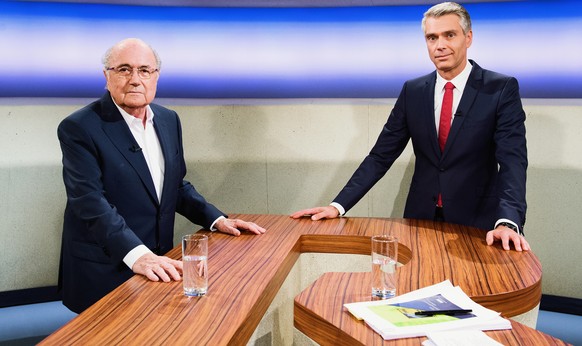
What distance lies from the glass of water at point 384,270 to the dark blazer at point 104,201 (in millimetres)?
914

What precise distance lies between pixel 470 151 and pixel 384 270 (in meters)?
1.35

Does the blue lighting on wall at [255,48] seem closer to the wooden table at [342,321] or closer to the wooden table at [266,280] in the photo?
the wooden table at [266,280]

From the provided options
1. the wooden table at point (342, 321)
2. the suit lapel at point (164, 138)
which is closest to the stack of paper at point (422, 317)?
the wooden table at point (342, 321)

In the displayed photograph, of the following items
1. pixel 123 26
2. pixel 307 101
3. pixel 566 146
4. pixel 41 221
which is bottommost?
pixel 41 221

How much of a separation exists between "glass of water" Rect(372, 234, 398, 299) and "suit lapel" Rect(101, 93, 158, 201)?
1140mm

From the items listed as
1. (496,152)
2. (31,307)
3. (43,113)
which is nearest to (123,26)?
(43,113)

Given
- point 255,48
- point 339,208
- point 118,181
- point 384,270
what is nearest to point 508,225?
point 339,208

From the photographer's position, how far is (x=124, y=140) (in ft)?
8.66

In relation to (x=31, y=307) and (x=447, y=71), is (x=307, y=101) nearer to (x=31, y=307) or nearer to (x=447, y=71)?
(x=447, y=71)

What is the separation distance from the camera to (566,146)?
4094 millimetres

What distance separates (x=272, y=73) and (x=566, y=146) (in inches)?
78.8

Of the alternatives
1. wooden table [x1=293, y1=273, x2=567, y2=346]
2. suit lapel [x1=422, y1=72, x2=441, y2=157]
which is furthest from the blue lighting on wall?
wooden table [x1=293, y1=273, x2=567, y2=346]

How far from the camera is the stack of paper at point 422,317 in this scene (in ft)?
5.30

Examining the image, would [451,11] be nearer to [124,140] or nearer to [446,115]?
[446,115]
